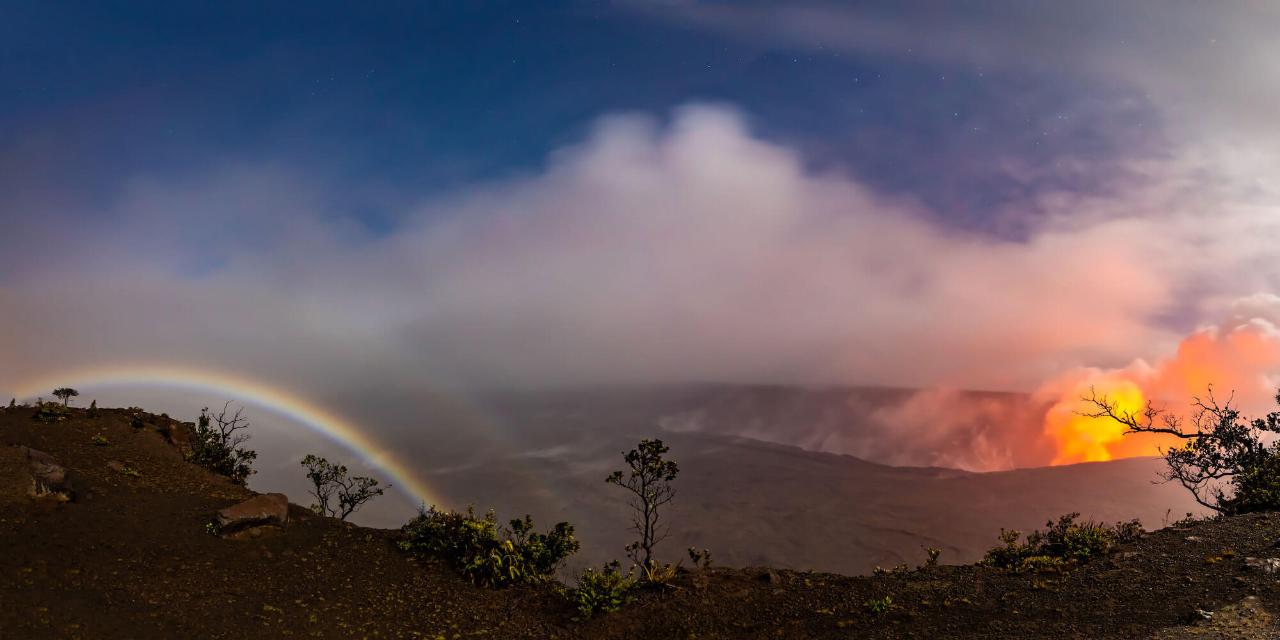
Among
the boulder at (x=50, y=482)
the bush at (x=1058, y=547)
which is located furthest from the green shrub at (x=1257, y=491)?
the boulder at (x=50, y=482)

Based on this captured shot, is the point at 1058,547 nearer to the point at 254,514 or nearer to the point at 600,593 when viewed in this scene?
the point at 600,593

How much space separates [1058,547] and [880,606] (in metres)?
6.60

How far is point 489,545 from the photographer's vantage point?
67.9 ft

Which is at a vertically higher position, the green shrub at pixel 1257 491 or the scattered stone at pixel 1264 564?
the green shrub at pixel 1257 491

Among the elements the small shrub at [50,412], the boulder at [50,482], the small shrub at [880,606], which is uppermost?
the small shrub at [50,412]

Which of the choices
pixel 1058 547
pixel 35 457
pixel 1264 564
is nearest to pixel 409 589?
pixel 35 457

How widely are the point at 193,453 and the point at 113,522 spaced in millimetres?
8406

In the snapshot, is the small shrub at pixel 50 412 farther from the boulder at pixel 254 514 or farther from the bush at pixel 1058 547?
the bush at pixel 1058 547

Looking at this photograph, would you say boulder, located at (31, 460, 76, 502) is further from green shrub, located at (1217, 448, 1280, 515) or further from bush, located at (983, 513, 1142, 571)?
green shrub, located at (1217, 448, 1280, 515)

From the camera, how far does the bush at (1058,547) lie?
1758 centimetres

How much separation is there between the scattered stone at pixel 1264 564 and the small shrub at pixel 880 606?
8.33 metres

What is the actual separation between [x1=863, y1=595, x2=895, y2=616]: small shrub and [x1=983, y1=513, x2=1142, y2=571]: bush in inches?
157

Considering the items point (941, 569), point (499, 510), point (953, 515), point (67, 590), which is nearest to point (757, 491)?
point (953, 515)

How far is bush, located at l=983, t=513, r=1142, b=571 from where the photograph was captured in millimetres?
17578
